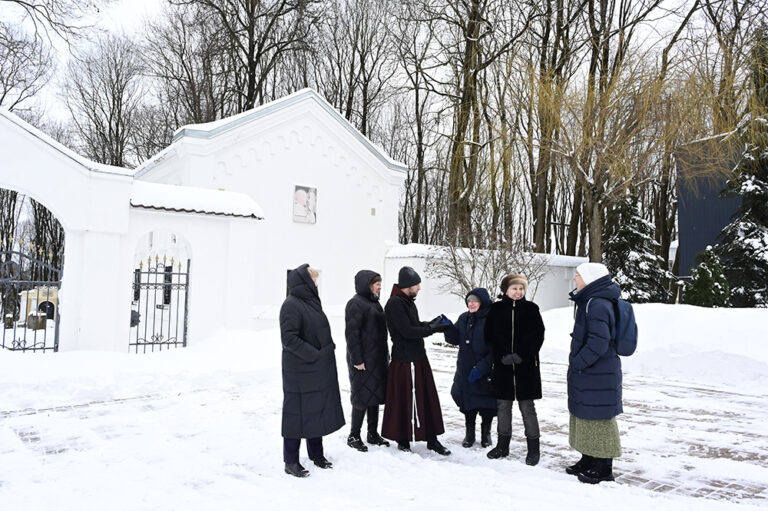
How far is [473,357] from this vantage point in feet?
18.5

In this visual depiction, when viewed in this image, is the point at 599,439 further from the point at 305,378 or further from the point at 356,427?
the point at 305,378

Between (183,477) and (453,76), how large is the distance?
23056mm

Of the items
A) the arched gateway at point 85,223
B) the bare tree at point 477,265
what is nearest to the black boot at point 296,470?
the arched gateway at point 85,223

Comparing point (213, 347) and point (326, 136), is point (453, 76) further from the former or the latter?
point (213, 347)

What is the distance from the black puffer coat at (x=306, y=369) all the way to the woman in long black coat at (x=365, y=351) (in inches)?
18.8

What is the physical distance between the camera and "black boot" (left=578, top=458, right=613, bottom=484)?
184 inches

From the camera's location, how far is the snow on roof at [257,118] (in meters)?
17.8

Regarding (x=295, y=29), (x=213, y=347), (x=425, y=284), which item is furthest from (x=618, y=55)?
(x=213, y=347)

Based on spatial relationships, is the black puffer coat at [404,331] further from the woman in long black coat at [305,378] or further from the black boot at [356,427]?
the woman in long black coat at [305,378]

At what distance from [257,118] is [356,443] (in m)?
15.1

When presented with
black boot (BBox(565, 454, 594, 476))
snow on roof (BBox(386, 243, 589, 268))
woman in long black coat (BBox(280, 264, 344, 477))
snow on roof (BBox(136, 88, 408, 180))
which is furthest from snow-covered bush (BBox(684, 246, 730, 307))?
woman in long black coat (BBox(280, 264, 344, 477))

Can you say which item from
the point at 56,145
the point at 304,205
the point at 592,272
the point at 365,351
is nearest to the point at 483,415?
the point at 365,351

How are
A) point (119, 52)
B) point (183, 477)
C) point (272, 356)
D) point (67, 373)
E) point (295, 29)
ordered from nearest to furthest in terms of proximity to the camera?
1. point (183, 477)
2. point (67, 373)
3. point (272, 356)
4. point (295, 29)
5. point (119, 52)

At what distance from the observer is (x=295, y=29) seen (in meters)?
27.1
